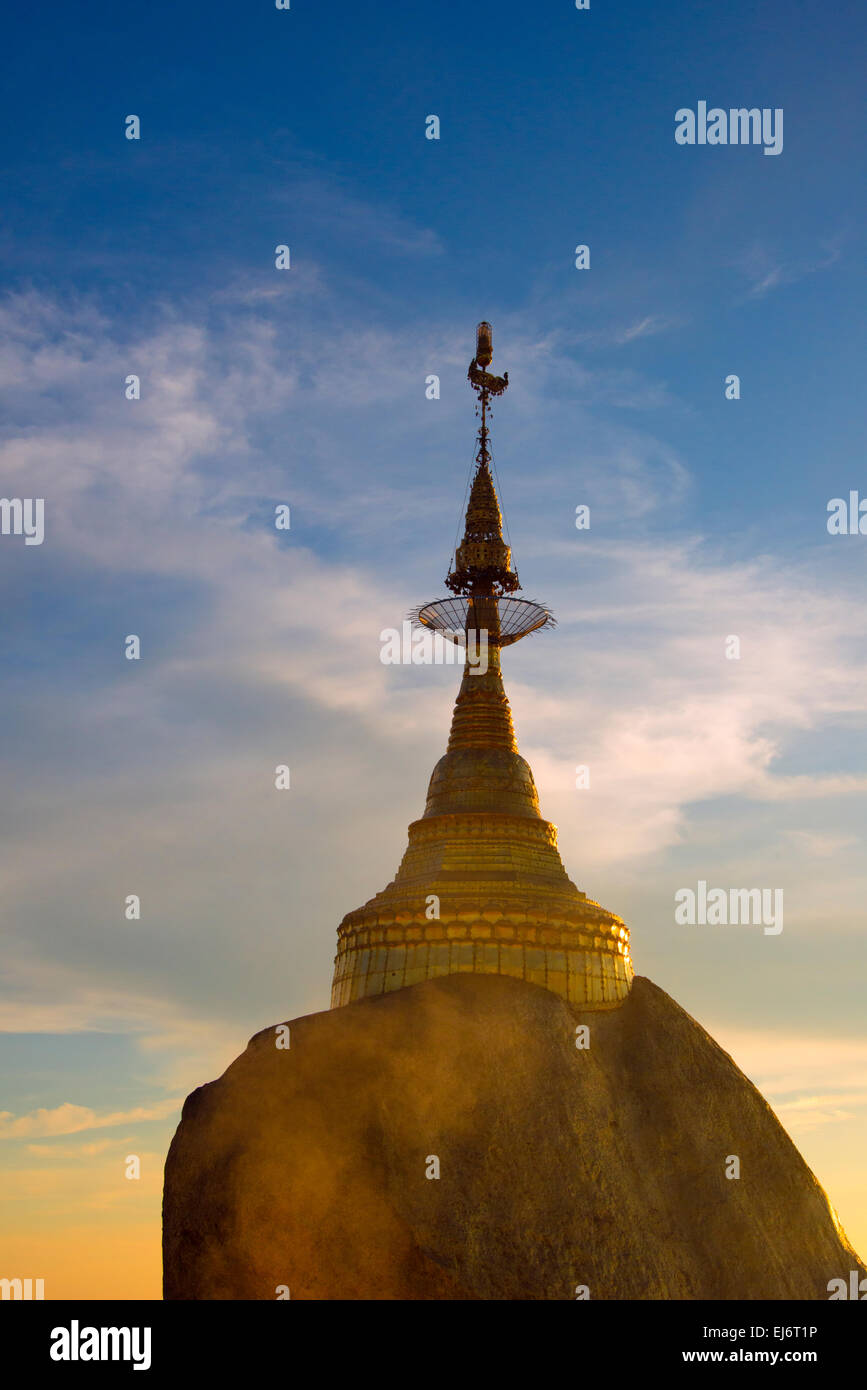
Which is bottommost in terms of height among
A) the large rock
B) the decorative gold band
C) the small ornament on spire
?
the large rock

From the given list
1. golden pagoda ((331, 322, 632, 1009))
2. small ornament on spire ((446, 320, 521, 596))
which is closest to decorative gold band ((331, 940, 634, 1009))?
golden pagoda ((331, 322, 632, 1009))

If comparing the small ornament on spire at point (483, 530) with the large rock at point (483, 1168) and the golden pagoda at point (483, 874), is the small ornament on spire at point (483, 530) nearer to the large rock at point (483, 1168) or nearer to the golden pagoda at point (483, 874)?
the golden pagoda at point (483, 874)

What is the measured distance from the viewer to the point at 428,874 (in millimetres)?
33000

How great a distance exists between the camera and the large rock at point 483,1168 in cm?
2431

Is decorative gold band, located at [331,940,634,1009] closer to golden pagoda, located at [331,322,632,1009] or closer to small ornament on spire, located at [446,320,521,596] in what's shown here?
golden pagoda, located at [331,322,632,1009]

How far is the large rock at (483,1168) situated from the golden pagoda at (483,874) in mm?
1380

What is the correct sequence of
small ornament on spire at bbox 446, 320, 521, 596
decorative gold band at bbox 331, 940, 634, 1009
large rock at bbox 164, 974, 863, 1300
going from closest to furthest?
large rock at bbox 164, 974, 863, 1300
decorative gold band at bbox 331, 940, 634, 1009
small ornament on spire at bbox 446, 320, 521, 596

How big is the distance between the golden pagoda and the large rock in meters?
1.38

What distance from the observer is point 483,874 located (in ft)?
106

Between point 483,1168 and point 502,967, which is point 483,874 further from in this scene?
point 483,1168

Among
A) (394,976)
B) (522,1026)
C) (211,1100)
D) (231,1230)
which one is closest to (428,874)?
(394,976)

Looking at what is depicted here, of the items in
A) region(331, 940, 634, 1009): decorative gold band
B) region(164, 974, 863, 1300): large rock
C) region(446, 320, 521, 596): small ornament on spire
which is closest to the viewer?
region(164, 974, 863, 1300): large rock

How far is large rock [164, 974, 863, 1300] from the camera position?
24.3 m

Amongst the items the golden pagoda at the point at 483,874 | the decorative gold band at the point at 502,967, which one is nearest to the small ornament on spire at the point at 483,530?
the golden pagoda at the point at 483,874
